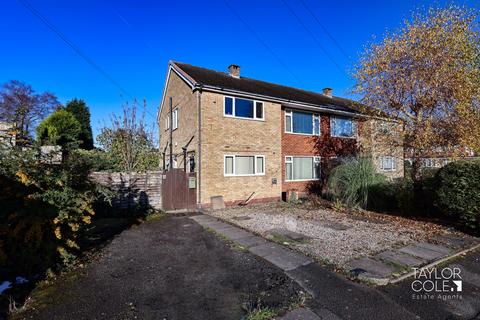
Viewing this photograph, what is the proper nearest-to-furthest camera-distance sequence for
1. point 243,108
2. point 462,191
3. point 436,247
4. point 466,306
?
1. point 466,306
2. point 436,247
3. point 462,191
4. point 243,108

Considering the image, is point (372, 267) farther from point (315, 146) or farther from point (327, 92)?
point (327, 92)

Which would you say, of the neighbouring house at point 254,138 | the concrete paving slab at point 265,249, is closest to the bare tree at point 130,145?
the neighbouring house at point 254,138

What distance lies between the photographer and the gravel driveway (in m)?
5.66

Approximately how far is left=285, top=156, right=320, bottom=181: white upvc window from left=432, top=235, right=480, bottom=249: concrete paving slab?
26.1 ft

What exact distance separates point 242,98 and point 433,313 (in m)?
10.7

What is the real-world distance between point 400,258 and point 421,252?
0.83 metres

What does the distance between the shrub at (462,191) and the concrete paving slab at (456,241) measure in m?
0.62

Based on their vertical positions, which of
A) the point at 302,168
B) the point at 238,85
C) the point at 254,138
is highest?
the point at 238,85

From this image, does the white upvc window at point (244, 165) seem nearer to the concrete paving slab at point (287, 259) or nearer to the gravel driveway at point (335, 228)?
the gravel driveway at point (335, 228)

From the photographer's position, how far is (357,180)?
410 inches

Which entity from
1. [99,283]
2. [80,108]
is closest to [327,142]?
[99,283]

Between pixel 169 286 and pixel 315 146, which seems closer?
pixel 169 286

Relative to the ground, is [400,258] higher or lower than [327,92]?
lower

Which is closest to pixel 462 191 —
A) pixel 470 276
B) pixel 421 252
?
pixel 421 252
